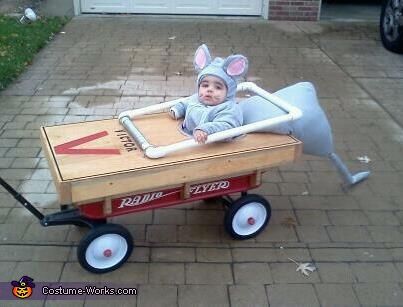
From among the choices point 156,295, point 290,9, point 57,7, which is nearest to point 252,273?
point 156,295

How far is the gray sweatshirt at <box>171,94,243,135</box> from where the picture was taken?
10.1 ft

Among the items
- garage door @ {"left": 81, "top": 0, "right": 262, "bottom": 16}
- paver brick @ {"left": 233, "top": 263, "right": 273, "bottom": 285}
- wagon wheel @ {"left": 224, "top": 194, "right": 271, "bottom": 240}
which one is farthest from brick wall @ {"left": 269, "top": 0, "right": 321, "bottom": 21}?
paver brick @ {"left": 233, "top": 263, "right": 273, "bottom": 285}

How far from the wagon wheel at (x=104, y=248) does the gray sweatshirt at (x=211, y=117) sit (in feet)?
2.63

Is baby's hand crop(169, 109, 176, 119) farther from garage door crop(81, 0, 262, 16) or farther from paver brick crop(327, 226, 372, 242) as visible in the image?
garage door crop(81, 0, 262, 16)

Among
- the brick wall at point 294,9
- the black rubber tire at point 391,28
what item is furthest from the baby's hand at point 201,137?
the brick wall at point 294,9

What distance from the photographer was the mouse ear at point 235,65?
311 cm

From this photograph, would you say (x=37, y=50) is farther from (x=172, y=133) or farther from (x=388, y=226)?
(x=388, y=226)

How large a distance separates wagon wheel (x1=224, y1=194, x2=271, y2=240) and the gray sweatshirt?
21.1 inches

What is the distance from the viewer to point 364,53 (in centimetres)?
825

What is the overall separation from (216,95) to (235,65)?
0.23 meters

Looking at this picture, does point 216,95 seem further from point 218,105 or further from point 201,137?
point 201,137

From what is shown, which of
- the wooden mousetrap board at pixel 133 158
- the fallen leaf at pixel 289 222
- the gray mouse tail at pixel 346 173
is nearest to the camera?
the wooden mousetrap board at pixel 133 158

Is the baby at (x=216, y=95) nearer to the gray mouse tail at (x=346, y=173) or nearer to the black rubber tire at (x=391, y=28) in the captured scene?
the gray mouse tail at (x=346, y=173)

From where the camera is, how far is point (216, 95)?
321 centimetres
